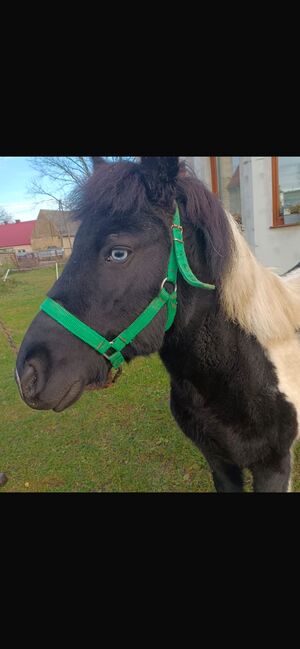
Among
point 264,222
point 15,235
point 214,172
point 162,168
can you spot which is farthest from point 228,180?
point 15,235

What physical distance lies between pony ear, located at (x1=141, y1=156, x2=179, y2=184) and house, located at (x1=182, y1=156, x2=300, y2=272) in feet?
17.4

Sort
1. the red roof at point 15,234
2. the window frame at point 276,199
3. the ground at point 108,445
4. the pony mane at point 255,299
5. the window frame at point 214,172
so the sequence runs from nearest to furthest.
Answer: the pony mane at point 255,299 < the ground at point 108,445 < the window frame at point 276,199 < the window frame at point 214,172 < the red roof at point 15,234

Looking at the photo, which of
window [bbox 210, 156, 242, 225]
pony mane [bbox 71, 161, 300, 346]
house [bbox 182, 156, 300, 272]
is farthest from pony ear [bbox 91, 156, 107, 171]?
window [bbox 210, 156, 242, 225]

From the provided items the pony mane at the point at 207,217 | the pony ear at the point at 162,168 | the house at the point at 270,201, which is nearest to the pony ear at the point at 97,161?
the pony mane at the point at 207,217

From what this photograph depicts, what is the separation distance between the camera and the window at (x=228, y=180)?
23.1 ft

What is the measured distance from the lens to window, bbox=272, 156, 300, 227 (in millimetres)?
6405

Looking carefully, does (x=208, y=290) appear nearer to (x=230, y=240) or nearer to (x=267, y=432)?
(x=230, y=240)

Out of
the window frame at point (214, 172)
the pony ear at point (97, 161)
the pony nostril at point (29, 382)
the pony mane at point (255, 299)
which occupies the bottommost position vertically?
the pony nostril at point (29, 382)

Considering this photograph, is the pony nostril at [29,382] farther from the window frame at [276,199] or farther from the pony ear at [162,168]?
the window frame at [276,199]


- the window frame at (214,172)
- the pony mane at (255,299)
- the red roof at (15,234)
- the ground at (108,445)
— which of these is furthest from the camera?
the red roof at (15,234)

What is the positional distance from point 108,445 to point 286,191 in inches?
226

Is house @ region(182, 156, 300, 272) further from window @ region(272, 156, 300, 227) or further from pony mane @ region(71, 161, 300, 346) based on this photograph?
pony mane @ region(71, 161, 300, 346)

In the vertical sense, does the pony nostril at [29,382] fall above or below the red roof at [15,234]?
below

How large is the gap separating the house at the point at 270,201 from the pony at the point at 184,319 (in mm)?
5018
